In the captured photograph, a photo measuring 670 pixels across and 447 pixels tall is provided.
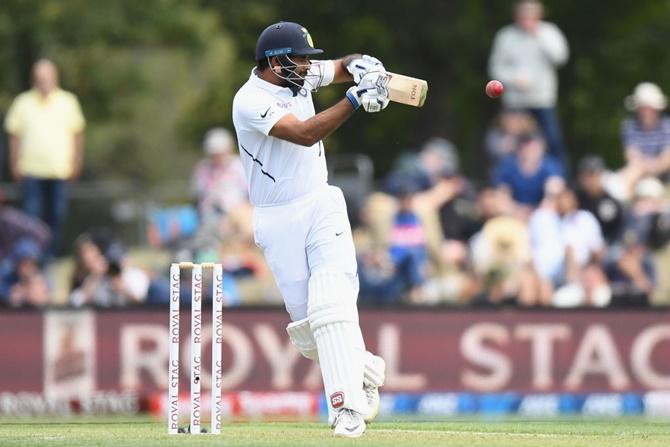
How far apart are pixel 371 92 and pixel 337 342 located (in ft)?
4.69

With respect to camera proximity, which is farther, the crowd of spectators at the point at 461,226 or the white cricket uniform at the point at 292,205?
the crowd of spectators at the point at 461,226

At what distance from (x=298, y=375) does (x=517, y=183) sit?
3587 millimetres

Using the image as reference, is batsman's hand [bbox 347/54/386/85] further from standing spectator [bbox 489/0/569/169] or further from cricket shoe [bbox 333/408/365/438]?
standing spectator [bbox 489/0/569/169]

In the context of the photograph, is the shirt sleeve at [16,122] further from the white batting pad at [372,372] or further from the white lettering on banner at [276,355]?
the white batting pad at [372,372]

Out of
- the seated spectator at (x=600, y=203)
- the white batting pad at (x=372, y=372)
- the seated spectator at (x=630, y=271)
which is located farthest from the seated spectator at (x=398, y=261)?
the white batting pad at (x=372, y=372)

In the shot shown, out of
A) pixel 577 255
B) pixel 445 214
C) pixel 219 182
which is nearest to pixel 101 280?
pixel 219 182

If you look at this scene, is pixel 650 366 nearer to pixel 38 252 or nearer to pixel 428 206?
pixel 428 206

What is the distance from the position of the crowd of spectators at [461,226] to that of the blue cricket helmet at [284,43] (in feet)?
21.1

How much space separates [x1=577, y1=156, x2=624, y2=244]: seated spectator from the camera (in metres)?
18.0

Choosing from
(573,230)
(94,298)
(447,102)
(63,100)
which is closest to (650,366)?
(573,230)

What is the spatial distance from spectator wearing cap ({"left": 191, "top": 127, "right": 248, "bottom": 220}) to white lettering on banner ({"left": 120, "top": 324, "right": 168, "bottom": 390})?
2.23 metres

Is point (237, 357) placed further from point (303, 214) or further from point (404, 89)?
point (404, 89)

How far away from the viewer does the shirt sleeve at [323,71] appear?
1039 centimetres

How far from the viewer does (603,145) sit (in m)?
31.0
